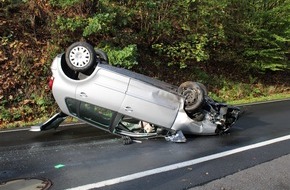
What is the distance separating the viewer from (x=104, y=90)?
7160 mm

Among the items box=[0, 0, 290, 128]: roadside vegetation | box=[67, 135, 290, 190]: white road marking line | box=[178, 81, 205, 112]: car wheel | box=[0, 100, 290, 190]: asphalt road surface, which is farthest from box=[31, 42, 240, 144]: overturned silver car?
box=[0, 0, 290, 128]: roadside vegetation

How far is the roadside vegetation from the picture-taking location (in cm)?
1180

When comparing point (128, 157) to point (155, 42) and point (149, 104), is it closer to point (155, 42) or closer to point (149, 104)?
point (149, 104)

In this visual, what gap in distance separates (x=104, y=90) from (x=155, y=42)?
9086mm

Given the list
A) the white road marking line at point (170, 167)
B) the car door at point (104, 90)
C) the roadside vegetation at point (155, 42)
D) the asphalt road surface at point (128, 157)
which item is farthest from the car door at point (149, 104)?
the roadside vegetation at point (155, 42)

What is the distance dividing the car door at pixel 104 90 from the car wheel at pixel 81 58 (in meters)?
0.29

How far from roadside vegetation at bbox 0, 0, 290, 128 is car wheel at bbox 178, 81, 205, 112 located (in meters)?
4.71

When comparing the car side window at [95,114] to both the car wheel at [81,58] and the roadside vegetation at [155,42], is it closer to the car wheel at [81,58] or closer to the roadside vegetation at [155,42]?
the car wheel at [81,58]

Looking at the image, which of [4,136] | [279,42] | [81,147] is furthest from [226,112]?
Result: [279,42]

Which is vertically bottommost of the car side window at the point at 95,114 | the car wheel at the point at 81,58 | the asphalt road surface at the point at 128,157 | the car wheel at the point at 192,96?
the asphalt road surface at the point at 128,157

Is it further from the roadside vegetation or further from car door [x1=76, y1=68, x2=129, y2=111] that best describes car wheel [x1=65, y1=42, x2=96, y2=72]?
the roadside vegetation

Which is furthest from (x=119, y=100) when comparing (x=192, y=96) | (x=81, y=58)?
(x=192, y=96)

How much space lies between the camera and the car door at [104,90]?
23.4 feet

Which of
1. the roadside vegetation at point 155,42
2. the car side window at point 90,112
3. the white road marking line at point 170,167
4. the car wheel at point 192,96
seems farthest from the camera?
the roadside vegetation at point 155,42
